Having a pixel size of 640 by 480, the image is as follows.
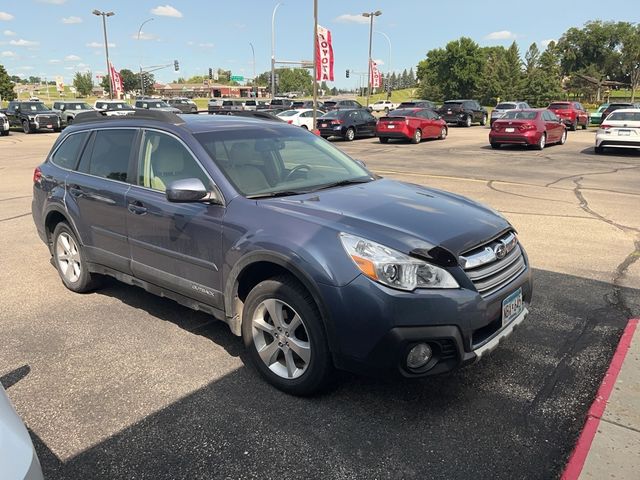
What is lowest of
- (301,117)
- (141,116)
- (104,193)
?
(104,193)

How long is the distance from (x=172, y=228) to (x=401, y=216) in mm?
1669

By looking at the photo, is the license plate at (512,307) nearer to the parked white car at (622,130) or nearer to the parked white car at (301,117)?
the parked white car at (622,130)

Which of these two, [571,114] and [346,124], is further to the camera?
[571,114]

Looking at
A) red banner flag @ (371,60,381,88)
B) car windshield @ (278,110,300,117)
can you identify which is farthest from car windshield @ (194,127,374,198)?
red banner flag @ (371,60,381,88)

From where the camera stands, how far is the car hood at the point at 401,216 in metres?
2.97

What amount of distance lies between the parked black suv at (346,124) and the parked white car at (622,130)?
441 inches

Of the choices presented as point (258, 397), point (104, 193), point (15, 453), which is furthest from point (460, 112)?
point (15, 453)

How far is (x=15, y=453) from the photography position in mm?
1603

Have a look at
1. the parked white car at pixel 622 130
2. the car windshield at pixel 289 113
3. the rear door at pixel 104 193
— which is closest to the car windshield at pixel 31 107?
the car windshield at pixel 289 113

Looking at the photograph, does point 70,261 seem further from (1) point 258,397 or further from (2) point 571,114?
(2) point 571,114

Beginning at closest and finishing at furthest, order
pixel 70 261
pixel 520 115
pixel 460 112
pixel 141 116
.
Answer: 1. pixel 141 116
2. pixel 70 261
3. pixel 520 115
4. pixel 460 112

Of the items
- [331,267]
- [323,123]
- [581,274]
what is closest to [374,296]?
[331,267]

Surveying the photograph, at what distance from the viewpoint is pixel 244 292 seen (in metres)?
3.51

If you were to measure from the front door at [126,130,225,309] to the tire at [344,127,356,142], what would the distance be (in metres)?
22.0
